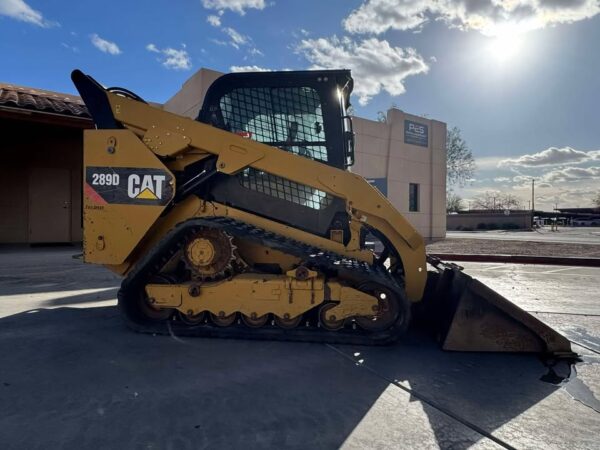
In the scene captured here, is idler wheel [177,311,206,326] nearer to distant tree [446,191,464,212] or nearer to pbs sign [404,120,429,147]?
pbs sign [404,120,429,147]

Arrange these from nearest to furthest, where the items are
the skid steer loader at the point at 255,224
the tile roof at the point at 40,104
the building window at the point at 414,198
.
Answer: the skid steer loader at the point at 255,224 < the tile roof at the point at 40,104 < the building window at the point at 414,198

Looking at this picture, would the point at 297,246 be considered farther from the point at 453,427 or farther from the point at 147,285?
the point at 453,427

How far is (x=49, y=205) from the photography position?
42.9 feet

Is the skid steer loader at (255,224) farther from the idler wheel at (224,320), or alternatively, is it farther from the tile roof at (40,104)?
the tile roof at (40,104)

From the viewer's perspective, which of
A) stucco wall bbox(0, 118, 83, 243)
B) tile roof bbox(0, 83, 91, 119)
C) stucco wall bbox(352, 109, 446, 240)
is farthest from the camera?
stucco wall bbox(352, 109, 446, 240)

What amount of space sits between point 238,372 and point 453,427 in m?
1.51

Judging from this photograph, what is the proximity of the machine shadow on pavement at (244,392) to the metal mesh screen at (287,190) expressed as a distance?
1.44m

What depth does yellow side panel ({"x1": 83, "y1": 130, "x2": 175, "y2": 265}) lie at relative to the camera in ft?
13.2

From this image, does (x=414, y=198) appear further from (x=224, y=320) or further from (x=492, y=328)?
(x=224, y=320)

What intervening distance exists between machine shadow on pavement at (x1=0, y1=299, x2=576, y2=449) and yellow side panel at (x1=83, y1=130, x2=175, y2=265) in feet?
2.97

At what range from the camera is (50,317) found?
4.49m

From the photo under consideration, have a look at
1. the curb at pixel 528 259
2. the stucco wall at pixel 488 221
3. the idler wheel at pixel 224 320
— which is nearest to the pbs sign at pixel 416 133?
the curb at pixel 528 259

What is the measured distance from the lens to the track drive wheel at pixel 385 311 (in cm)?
356

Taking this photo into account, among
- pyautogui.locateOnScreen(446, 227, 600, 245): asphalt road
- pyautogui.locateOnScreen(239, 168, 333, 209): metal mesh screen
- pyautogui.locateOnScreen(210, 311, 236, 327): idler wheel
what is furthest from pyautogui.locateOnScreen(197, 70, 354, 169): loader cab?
pyautogui.locateOnScreen(446, 227, 600, 245): asphalt road
